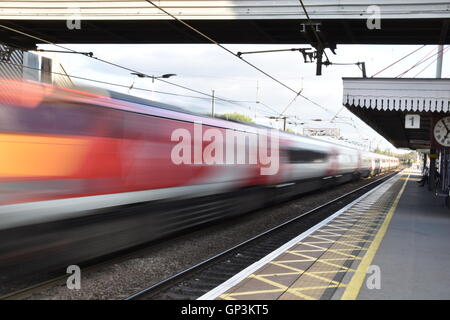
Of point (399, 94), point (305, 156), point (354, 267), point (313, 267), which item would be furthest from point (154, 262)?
point (305, 156)

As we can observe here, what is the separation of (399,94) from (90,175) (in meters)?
8.60

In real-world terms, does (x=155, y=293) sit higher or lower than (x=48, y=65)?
lower

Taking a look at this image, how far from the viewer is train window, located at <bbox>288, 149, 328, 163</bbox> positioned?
14.6 meters

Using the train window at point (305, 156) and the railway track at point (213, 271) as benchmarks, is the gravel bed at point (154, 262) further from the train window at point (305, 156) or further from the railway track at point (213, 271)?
the train window at point (305, 156)

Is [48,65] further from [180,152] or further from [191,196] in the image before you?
[191,196]

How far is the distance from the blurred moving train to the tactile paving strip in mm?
2026

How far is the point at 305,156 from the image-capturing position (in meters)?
16.4

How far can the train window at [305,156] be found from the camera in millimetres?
14584

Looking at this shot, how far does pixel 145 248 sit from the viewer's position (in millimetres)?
7652

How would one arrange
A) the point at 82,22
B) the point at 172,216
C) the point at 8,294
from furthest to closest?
the point at 82,22, the point at 172,216, the point at 8,294

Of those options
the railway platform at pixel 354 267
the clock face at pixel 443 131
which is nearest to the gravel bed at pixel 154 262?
the railway platform at pixel 354 267

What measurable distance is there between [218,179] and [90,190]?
152 inches
